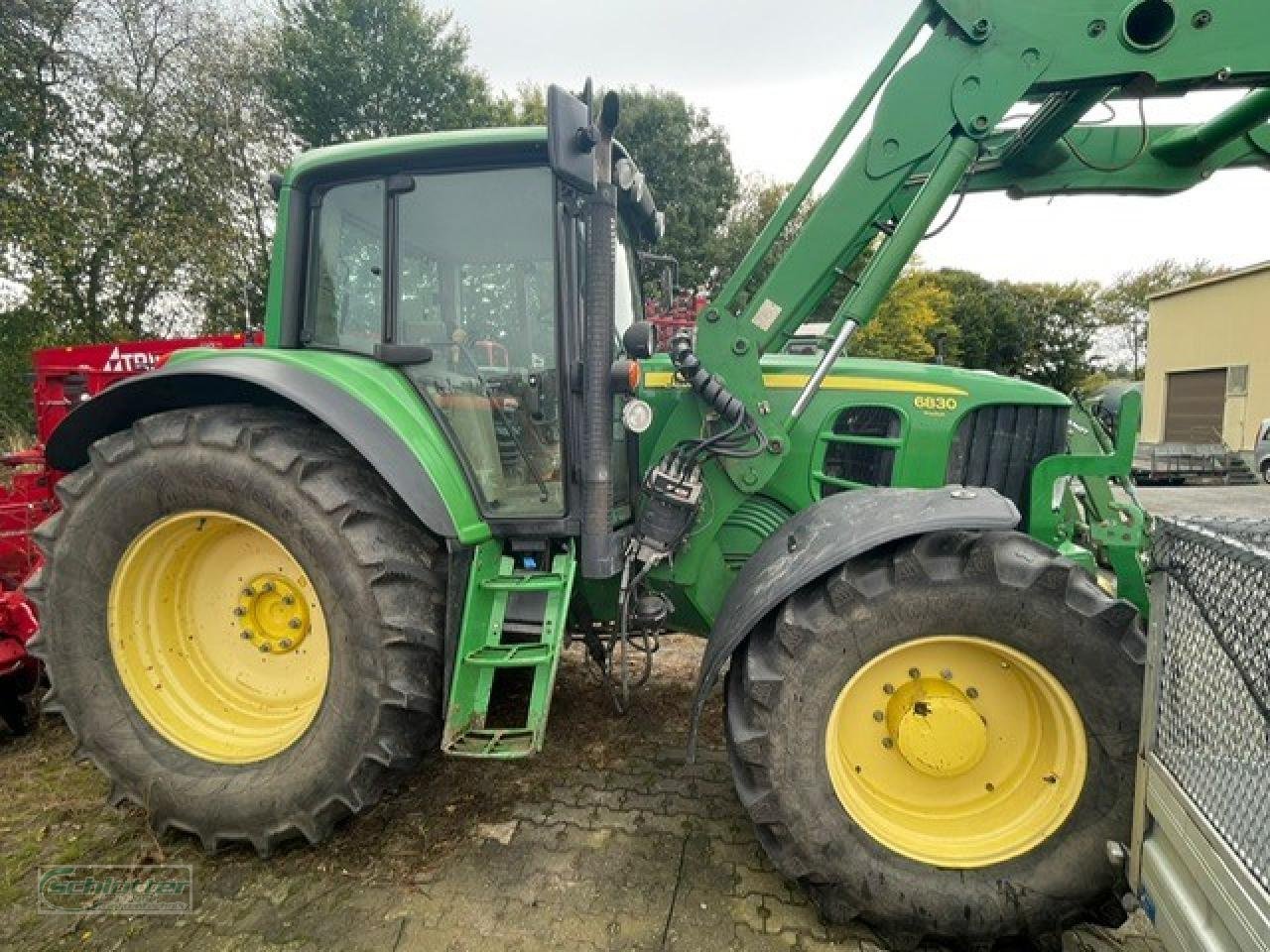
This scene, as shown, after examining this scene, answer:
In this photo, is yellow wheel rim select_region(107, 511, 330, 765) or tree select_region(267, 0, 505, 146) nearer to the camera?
yellow wheel rim select_region(107, 511, 330, 765)

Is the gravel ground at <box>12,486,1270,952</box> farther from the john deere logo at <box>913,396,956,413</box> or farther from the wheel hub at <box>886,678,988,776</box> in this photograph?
the john deere logo at <box>913,396,956,413</box>

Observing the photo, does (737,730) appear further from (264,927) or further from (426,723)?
(264,927)

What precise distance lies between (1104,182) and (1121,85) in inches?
25.1

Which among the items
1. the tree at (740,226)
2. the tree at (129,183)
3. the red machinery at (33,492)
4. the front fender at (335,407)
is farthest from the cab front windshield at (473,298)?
the tree at (740,226)

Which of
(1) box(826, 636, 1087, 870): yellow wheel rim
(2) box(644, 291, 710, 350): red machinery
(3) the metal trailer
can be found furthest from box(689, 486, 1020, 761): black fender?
(2) box(644, 291, 710, 350): red machinery

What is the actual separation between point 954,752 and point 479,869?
150 cm

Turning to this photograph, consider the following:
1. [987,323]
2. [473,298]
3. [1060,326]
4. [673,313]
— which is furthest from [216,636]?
[1060,326]

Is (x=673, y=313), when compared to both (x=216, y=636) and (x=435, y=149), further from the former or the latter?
(x=216, y=636)

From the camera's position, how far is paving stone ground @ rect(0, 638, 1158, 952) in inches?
72.7

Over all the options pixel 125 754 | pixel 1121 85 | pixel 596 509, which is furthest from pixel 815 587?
pixel 125 754

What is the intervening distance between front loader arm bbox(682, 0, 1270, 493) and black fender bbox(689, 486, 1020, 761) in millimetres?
366

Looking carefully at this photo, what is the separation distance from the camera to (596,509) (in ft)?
7.26

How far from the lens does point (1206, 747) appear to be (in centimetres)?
145

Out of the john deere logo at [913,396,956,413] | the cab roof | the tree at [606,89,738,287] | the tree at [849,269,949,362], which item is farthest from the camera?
the tree at [849,269,949,362]
